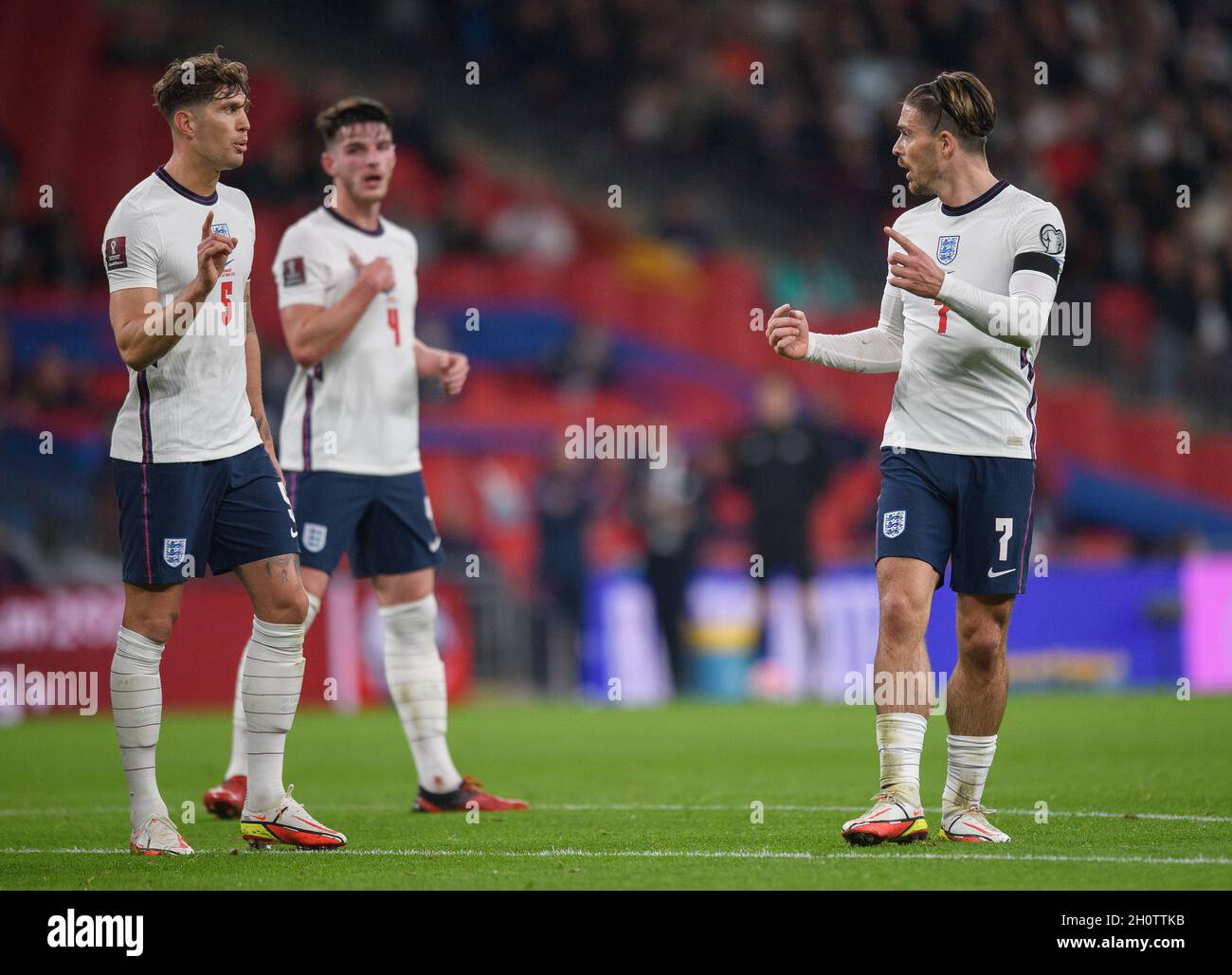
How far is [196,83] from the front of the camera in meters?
5.81

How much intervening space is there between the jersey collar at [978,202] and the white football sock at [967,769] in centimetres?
180

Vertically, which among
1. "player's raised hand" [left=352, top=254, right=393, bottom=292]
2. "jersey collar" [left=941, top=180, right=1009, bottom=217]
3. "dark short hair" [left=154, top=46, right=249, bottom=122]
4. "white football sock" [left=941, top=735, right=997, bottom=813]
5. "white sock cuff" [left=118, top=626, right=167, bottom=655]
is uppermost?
"dark short hair" [left=154, top=46, right=249, bottom=122]

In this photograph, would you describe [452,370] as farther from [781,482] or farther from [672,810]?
[781,482]

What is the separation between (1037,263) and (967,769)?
5.63ft

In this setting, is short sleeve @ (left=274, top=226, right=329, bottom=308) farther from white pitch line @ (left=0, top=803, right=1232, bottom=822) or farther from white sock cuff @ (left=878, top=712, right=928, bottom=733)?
white sock cuff @ (left=878, top=712, right=928, bottom=733)

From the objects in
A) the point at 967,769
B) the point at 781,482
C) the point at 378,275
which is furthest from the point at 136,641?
the point at 781,482

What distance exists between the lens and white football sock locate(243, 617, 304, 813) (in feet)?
19.3

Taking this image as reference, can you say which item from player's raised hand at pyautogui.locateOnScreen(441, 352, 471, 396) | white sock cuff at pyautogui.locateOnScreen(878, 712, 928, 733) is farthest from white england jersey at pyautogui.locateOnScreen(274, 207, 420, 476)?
white sock cuff at pyautogui.locateOnScreen(878, 712, 928, 733)

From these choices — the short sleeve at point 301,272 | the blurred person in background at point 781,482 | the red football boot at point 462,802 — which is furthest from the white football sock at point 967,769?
the blurred person in background at point 781,482

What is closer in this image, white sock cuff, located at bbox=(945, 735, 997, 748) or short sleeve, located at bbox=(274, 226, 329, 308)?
white sock cuff, located at bbox=(945, 735, 997, 748)

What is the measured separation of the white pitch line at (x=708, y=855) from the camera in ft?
16.7

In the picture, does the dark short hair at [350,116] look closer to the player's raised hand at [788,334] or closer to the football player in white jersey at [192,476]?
the football player in white jersey at [192,476]

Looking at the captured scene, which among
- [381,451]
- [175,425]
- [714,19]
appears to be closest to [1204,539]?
[714,19]
